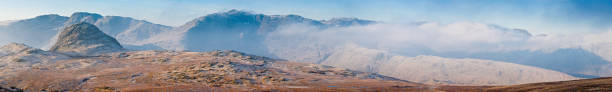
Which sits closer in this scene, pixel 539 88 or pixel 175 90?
pixel 539 88

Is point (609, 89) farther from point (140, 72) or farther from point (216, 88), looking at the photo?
point (140, 72)

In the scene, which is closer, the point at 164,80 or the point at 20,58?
the point at 164,80

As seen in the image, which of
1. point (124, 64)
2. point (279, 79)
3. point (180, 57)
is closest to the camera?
point (279, 79)

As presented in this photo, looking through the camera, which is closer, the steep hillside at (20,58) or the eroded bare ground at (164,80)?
the eroded bare ground at (164,80)

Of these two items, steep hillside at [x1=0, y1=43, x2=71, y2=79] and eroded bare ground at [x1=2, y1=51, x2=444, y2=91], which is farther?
steep hillside at [x1=0, y1=43, x2=71, y2=79]

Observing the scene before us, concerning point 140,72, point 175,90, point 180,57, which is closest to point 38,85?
point 140,72

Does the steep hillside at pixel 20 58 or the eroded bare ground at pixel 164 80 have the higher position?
the steep hillside at pixel 20 58

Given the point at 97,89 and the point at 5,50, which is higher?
the point at 5,50

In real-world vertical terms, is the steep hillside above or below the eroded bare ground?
above

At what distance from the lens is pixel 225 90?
96.5 meters

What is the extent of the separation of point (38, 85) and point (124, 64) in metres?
59.1

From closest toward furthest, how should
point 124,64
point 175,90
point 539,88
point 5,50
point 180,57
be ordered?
1. point 539,88
2. point 175,90
3. point 124,64
4. point 5,50
5. point 180,57

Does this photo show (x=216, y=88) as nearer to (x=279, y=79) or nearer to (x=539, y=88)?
(x=279, y=79)

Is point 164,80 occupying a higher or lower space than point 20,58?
lower
